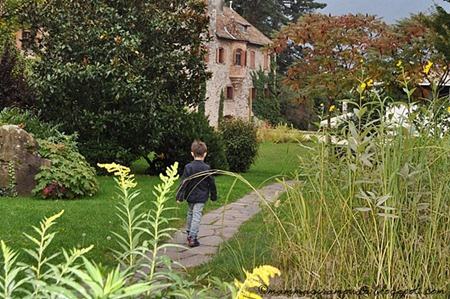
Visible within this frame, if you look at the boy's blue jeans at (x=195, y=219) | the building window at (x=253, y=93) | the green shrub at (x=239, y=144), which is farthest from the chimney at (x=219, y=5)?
the boy's blue jeans at (x=195, y=219)

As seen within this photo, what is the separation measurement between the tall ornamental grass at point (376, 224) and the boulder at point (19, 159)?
22.3 feet

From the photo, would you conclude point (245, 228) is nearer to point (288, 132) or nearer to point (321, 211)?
point (321, 211)

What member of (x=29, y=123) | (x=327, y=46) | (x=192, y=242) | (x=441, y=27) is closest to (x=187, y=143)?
(x=29, y=123)

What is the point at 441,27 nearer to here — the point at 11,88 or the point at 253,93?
the point at 11,88

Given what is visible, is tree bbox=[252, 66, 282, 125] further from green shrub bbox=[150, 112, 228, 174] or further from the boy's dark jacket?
the boy's dark jacket

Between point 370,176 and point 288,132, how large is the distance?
26.1 meters

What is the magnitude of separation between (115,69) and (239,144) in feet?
15.1

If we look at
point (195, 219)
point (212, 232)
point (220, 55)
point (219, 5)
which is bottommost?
point (212, 232)

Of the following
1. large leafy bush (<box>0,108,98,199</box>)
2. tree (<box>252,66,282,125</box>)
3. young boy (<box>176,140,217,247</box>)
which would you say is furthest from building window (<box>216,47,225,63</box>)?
young boy (<box>176,140,217,247</box>)

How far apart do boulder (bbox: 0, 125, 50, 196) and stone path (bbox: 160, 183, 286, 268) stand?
3.13 meters

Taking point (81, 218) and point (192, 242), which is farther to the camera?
point (81, 218)

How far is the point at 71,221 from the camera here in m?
7.70

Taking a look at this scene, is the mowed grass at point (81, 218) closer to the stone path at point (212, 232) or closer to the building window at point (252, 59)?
the stone path at point (212, 232)

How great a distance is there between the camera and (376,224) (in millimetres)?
3869
